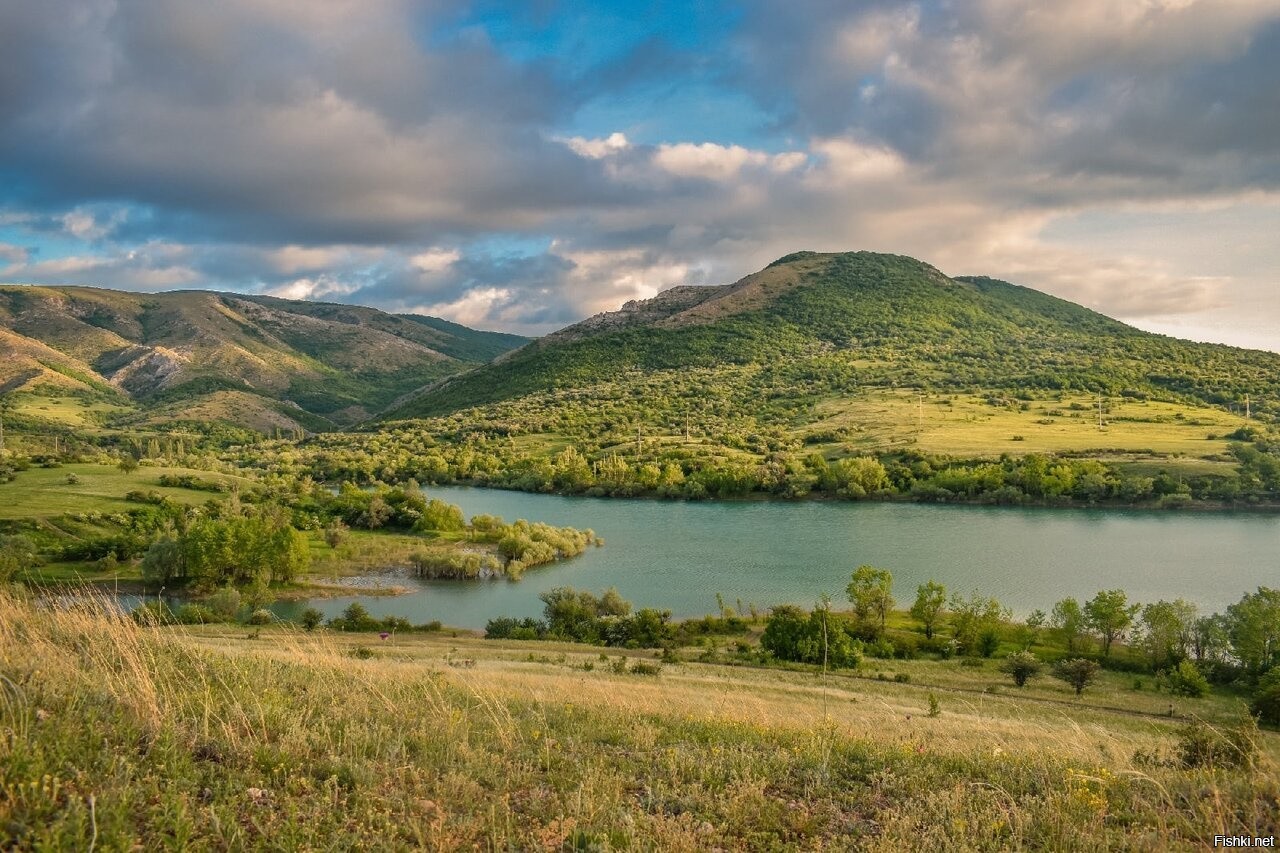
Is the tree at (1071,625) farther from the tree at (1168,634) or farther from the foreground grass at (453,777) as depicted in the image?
the foreground grass at (453,777)

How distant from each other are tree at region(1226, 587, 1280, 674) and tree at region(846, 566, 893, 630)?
16.6 metres

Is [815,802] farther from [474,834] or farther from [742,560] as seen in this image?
[742,560]

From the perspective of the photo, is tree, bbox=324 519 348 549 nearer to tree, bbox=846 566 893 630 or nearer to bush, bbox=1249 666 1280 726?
tree, bbox=846 566 893 630

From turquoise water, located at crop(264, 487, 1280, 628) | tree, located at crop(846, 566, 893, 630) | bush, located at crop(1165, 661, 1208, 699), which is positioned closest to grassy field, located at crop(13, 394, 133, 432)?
turquoise water, located at crop(264, 487, 1280, 628)

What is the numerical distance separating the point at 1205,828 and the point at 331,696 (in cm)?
818

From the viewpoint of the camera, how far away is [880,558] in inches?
2537

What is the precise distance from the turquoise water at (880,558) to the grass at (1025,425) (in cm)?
2183

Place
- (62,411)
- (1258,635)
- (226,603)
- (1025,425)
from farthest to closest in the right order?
1. (62,411)
2. (1025,425)
3. (226,603)
4. (1258,635)

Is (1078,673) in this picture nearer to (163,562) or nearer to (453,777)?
(453,777)

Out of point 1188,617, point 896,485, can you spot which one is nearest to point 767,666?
point 1188,617

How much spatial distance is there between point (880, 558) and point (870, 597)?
21.8 meters

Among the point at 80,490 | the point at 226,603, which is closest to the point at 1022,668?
the point at 226,603

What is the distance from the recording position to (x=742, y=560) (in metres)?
65.0

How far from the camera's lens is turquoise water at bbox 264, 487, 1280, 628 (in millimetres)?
53750
